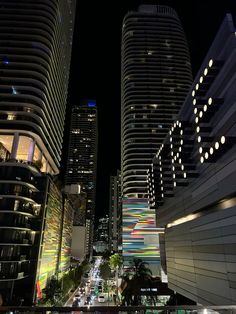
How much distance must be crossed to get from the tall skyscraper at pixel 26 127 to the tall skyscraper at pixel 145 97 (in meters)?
26.8

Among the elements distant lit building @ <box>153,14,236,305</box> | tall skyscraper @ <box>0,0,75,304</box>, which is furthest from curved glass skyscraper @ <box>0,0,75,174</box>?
distant lit building @ <box>153,14,236,305</box>

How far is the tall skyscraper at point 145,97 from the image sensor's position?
76.8 m

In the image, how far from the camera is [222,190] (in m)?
14.2

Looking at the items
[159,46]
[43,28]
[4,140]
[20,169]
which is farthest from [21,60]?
[159,46]

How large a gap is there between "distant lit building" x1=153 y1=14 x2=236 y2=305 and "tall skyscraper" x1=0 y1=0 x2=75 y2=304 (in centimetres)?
3163

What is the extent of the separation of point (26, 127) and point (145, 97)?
Result: 170 feet

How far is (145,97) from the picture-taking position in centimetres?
9219

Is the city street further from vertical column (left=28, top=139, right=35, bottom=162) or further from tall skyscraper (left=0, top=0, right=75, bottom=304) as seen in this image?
vertical column (left=28, top=139, right=35, bottom=162)

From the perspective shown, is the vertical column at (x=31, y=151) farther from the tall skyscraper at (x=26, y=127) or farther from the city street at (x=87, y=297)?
the city street at (x=87, y=297)

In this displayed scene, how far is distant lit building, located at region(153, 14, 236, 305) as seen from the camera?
13.5 meters

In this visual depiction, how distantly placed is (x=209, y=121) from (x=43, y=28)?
60748mm

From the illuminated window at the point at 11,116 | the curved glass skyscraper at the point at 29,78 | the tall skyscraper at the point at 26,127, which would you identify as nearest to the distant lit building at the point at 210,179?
the tall skyscraper at the point at 26,127

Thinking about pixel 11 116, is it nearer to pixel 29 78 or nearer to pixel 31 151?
pixel 31 151

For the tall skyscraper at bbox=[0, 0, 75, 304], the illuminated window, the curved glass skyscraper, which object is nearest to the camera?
the tall skyscraper at bbox=[0, 0, 75, 304]
